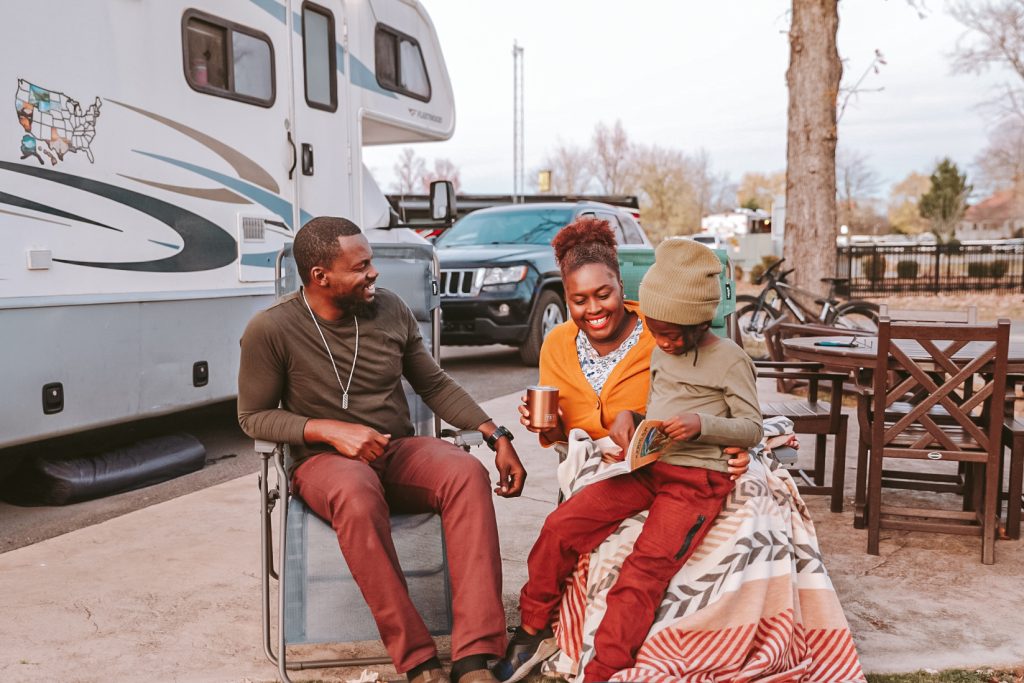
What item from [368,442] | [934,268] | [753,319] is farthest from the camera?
[934,268]

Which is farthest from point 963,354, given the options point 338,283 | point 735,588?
point 338,283

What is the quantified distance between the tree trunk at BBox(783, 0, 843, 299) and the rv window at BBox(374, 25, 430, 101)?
3.98 metres

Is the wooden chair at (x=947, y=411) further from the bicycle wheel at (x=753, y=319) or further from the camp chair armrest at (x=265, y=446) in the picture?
the bicycle wheel at (x=753, y=319)

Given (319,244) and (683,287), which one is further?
(319,244)

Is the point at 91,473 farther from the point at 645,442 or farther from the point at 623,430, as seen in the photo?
the point at 645,442

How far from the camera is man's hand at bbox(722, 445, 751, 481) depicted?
2.81 m

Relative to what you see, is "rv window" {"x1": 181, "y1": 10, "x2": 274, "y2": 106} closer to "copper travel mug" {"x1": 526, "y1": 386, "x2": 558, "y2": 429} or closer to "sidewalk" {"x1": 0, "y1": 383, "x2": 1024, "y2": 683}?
"sidewalk" {"x1": 0, "y1": 383, "x2": 1024, "y2": 683}

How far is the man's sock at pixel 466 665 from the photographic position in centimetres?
275

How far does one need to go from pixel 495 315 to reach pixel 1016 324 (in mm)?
8186

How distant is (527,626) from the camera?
3027 millimetres

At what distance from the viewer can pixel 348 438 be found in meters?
2.94

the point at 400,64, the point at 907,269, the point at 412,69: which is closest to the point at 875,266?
the point at 907,269

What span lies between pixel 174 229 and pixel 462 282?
4150 mm

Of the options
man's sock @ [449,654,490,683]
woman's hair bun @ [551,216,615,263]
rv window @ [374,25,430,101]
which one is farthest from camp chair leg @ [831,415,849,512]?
rv window @ [374,25,430,101]
